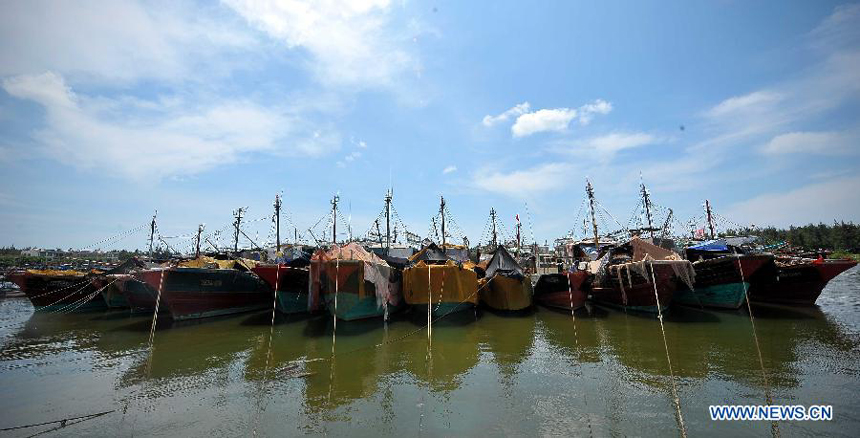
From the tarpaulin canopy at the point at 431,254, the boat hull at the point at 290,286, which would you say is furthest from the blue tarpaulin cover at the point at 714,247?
the boat hull at the point at 290,286

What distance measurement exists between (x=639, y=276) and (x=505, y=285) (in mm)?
6459

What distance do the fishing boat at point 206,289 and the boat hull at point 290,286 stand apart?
262cm

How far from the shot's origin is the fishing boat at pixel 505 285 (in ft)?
62.3

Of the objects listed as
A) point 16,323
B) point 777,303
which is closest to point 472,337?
point 777,303

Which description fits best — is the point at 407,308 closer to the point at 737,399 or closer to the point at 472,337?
the point at 472,337

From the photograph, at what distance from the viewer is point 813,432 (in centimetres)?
601

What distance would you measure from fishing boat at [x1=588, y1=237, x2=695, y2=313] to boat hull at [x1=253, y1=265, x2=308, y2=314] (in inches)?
641

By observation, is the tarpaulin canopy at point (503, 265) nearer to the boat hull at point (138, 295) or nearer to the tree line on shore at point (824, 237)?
the boat hull at point (138, 295)

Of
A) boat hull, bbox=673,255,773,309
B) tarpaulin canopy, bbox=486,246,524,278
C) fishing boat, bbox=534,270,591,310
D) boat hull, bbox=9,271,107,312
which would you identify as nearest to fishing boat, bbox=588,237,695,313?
boat hull, bbox=673,255,773,309

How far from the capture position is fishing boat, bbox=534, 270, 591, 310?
1902 centimetres

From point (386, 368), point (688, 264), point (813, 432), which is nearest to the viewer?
point (813, 432)

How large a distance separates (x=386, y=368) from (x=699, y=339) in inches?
427

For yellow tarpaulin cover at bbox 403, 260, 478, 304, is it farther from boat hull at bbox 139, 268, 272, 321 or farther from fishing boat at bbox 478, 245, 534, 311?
boat hull at bbox 139, 268, 272, 321

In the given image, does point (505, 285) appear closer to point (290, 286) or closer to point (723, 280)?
point (723, 280)
